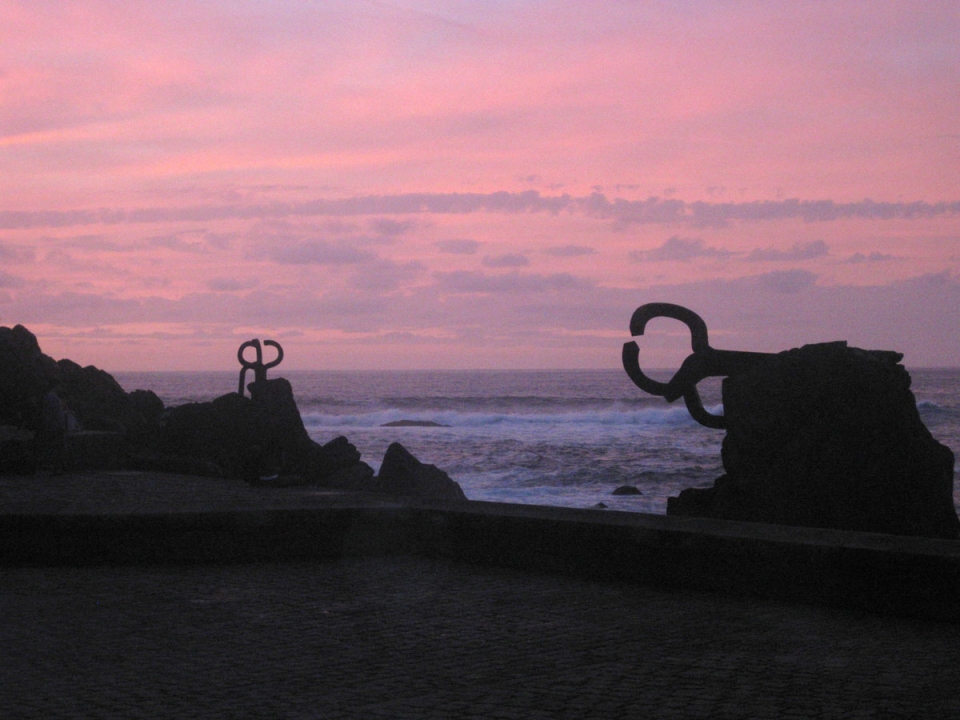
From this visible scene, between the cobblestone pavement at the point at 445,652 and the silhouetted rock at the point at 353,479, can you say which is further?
the silhouetted rock at the point at 353,479

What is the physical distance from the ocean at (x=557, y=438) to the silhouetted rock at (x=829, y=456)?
12.8 metres

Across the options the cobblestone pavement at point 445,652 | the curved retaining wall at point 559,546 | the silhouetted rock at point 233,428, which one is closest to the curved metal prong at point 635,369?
the curved retaining wall at point 559,546

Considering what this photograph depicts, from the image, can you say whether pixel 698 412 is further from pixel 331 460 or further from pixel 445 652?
pixel 331 460

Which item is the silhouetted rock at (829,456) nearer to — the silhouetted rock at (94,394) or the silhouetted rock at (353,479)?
the silhouetted rock at (353,479)

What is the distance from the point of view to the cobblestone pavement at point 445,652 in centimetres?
354

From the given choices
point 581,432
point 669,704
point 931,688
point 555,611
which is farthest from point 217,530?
point 581,432

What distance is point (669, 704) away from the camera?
11.5 feet

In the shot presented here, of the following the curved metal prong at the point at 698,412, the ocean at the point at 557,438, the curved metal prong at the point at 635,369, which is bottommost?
the ocean at the point at 557,438

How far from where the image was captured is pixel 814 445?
27.5 feet

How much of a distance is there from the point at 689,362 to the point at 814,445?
1216 millimetres

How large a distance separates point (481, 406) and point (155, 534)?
61356mm

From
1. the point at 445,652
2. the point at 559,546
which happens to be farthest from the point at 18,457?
the point at 445,652

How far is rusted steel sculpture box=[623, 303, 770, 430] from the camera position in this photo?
8.19 meters

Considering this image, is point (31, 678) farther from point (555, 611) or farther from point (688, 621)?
point (688, 621)
